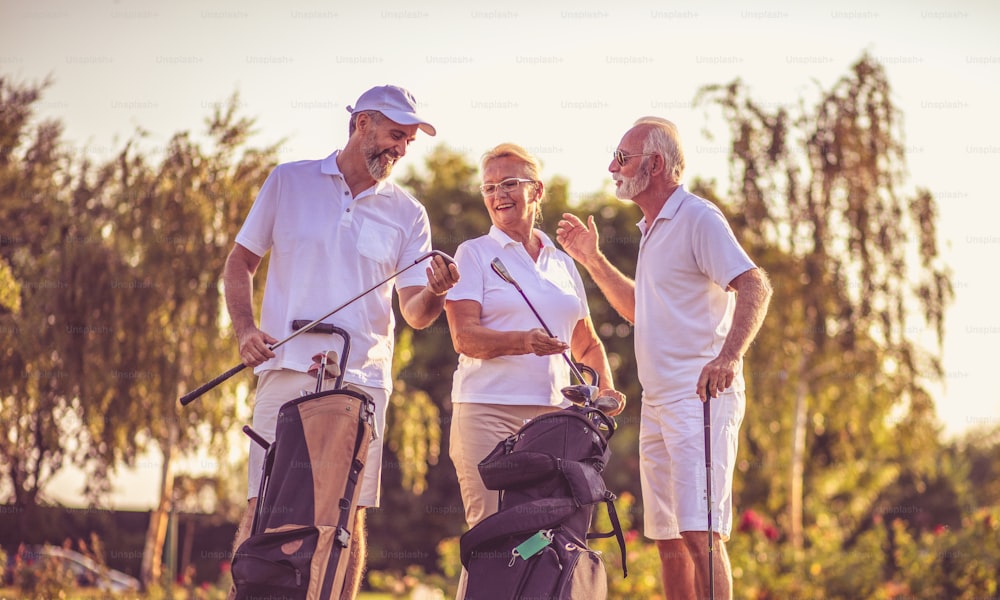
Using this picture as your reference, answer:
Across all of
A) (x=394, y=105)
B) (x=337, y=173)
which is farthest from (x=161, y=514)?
(x=394, y=105)

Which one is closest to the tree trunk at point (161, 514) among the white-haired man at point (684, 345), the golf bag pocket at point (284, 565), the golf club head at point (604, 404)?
the white-haired man at point (684, 345)

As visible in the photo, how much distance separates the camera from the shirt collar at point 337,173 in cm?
446

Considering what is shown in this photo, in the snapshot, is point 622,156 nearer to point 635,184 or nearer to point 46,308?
point 635,184

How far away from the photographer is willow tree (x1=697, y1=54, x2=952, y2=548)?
13.5 metres

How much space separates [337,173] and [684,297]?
1.50 metres

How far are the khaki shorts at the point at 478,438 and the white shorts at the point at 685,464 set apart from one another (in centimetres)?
48

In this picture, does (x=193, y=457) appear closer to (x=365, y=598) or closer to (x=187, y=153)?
(x=187, y=153)

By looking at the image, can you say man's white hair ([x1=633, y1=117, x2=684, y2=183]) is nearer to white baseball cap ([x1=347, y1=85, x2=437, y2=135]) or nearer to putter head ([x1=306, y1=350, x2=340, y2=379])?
white baseball cap ([x1=347, y1=85, x2=437, y2=135])

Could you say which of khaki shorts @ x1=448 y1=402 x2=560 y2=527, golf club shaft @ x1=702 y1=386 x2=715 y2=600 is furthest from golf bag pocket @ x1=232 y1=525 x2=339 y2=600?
golf club shaft @ x1=702 y1=386 x2=715 y2=600

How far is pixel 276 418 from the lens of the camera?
4160 mm

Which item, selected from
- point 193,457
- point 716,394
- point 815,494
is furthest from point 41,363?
point 815,494

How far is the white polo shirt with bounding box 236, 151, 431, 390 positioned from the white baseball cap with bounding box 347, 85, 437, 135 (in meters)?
0.29

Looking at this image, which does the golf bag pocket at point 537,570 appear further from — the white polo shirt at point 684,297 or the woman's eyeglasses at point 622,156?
the woman's eyeglasses at point 622,156

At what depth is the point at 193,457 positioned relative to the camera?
9.58m
